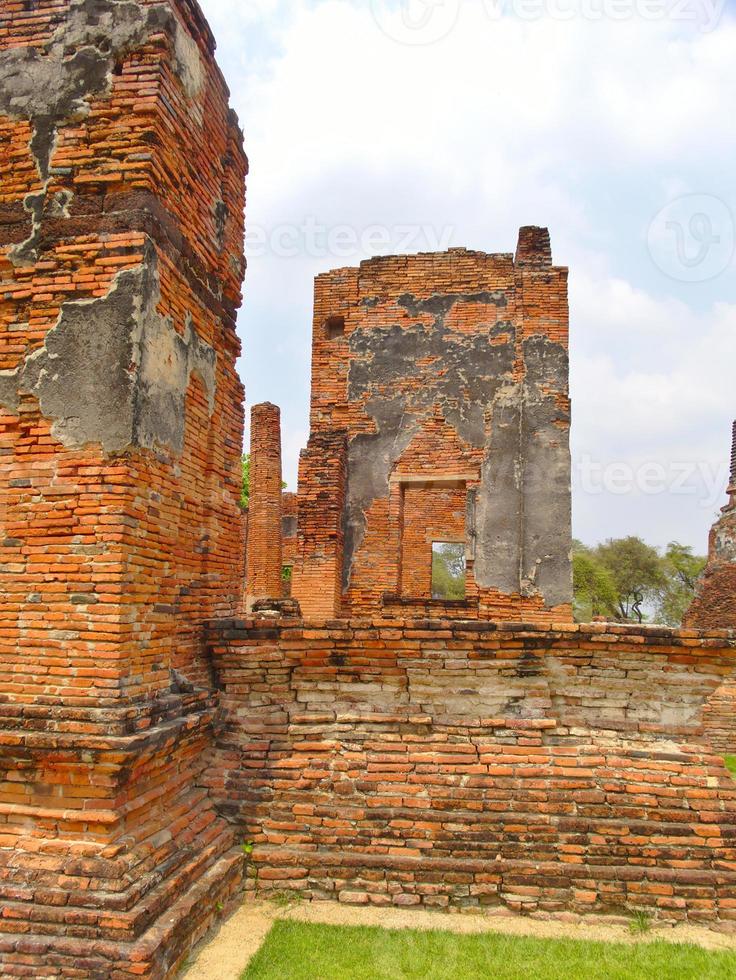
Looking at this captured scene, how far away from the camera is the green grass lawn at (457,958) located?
3.85m

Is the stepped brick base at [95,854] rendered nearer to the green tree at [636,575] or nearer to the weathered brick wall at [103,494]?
the weathered brick wall at [103,494]

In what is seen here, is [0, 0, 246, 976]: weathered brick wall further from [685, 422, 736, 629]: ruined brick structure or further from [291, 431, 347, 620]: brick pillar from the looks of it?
[685, 422, 736, 629]: ruined brick structure

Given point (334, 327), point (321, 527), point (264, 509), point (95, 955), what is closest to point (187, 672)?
point (95, 955)

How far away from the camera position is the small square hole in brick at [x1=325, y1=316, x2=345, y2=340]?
11227 mm

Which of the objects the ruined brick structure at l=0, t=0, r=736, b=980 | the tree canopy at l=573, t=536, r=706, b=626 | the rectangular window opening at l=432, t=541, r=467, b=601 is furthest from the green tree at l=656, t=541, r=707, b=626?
the ruined brick structure at l=0, t=0, r=736, b=980

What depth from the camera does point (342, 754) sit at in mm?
4863

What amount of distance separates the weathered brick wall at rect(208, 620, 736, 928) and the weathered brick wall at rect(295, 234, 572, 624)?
5.08 m

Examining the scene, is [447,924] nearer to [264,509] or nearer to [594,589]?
[264,509]

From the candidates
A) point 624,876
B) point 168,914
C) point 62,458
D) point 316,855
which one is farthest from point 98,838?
point 624,876

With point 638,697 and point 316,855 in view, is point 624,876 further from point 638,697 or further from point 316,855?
point 316,855

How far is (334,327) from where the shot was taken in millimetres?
11391

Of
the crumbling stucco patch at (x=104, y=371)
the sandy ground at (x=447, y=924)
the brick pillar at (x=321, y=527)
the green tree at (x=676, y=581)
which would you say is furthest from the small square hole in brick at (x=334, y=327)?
the green tree at (x=676, y=581)

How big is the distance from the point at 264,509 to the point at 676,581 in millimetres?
23142

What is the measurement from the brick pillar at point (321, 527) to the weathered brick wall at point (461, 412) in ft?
0.21
